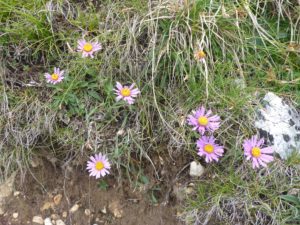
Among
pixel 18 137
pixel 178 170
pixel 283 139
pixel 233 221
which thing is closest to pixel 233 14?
pixel 283 139

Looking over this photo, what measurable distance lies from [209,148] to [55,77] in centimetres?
68

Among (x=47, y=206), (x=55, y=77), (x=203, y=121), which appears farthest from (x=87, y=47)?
(x=47, y=206)

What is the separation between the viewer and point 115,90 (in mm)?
1938

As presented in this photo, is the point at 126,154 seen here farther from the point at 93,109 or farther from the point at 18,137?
the point at 18,137

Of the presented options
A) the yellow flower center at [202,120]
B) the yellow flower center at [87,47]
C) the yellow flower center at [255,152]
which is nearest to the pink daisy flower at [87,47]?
the yellow flower center at [87,47]

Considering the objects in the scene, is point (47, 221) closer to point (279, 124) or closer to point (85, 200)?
point (85, 200)

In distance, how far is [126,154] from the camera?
6.31 ft

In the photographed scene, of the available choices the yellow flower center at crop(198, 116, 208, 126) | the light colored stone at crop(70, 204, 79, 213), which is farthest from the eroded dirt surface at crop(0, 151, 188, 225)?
the yellow flower center at crop(198, 116, 208, 126)

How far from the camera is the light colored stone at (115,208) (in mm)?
1950

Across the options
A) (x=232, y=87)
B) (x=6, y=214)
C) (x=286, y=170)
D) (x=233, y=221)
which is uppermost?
(x=232, y=87)

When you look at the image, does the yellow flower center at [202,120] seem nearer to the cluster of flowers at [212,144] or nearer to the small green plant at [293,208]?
the cluster of flowers at [212,144]

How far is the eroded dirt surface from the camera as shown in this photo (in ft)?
6.35

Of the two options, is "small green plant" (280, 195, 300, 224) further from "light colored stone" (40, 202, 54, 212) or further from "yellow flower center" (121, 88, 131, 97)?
"light colored stone" (40, 202, 54, 212)

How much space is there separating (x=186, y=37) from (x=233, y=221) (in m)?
0.77
